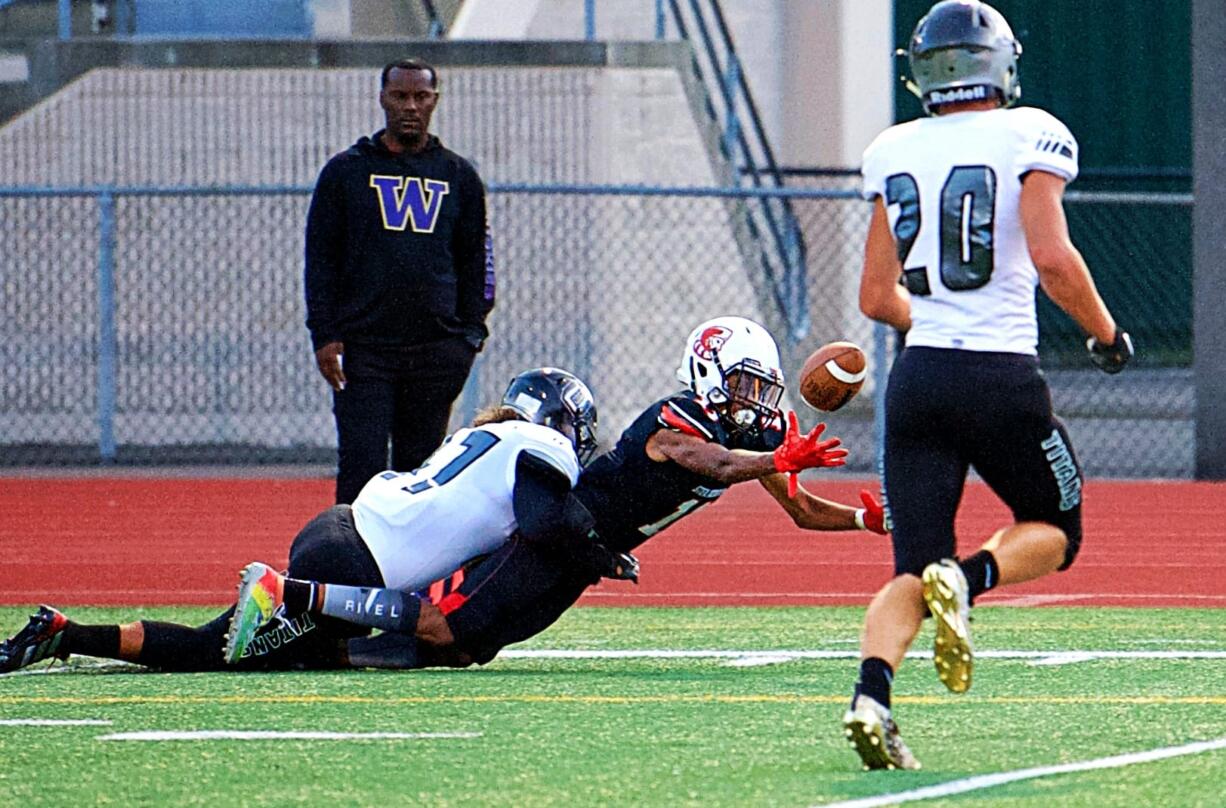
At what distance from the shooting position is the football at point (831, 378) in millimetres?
7199

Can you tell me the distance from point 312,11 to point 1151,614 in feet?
33.9

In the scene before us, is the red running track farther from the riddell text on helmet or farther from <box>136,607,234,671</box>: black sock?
the riddell text on helmet

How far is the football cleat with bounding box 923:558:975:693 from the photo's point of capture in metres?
5.57

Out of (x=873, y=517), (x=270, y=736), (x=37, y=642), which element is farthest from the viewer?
(x=37, y=642)

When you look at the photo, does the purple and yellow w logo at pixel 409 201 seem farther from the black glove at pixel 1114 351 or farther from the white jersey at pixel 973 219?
the black glove at pixel 1114 351

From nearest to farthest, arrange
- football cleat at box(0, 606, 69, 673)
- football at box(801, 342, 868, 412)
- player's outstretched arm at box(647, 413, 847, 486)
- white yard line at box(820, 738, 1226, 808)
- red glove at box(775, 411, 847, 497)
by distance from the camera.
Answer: white yard line at box(820, 738, 1226, 808)
red glove at box(775, 411, 847, 497)
football at box(801, 342, 868, 412)
player's outstretched arm at box(647, 413, 847, 486)
football cleat at box(0, 606, 69, 673)

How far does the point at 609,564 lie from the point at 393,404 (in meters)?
2.46

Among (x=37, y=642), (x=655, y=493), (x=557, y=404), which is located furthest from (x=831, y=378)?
(x=37, y=642)

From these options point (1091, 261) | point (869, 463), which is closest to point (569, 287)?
point (869, 463)

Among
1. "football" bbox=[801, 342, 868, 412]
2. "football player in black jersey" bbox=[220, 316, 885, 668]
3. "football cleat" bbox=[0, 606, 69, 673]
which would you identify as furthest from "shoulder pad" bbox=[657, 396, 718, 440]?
"football cleat" bbox=[0, 606, 69, 673]

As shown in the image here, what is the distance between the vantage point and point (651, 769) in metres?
5.86

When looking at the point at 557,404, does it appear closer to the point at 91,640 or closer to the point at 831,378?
the point at 831,378

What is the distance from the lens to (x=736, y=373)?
7.81 metres

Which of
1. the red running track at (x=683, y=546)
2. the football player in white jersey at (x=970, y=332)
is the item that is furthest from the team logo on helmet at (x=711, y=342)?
the red running track at (x=683, y=546)
